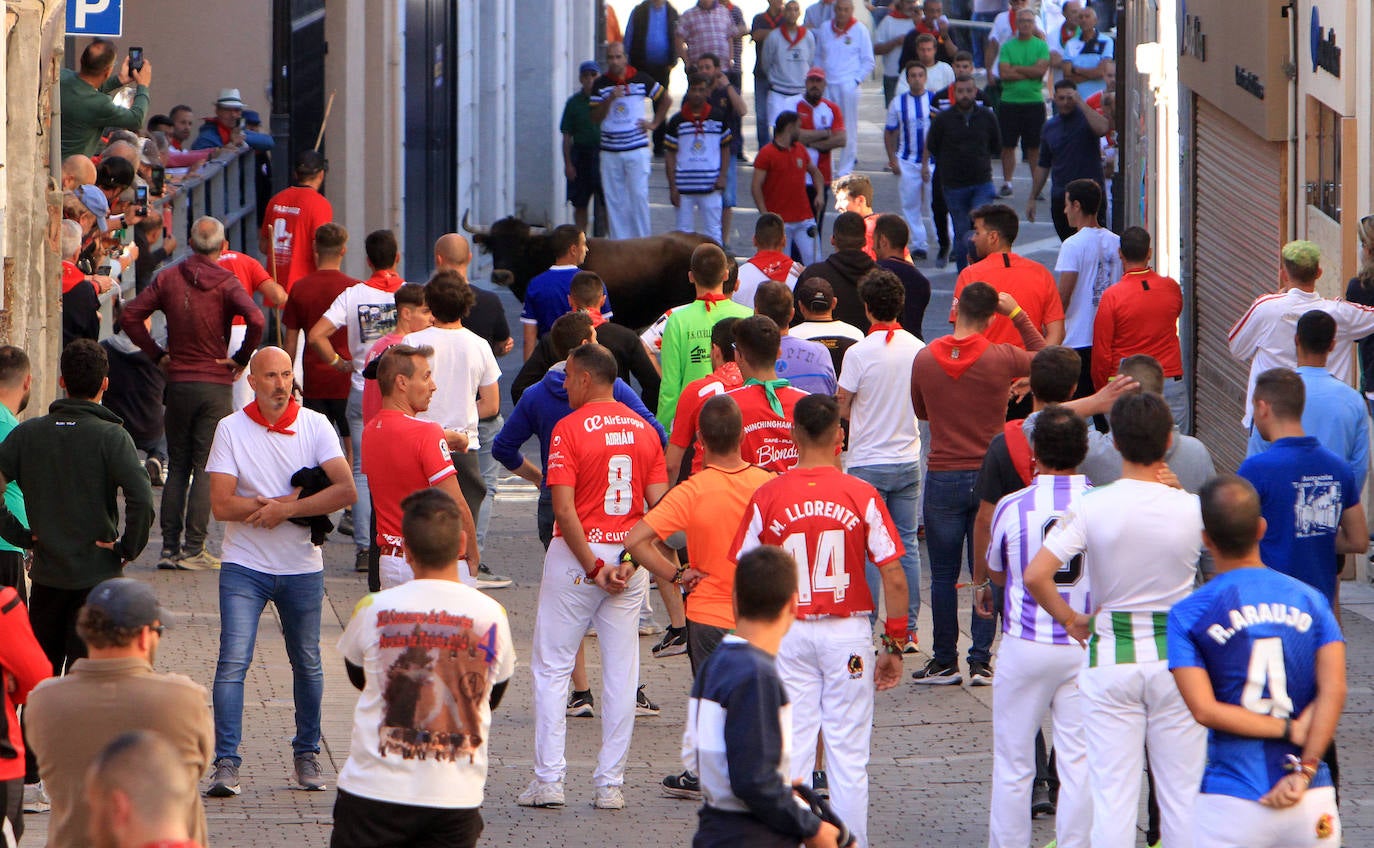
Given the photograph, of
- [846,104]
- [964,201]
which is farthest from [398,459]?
[846,104]

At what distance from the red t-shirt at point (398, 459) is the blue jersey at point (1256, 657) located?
3681 mm

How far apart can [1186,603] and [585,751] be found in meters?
3.92

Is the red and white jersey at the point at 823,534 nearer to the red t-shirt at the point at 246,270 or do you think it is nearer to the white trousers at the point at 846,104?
the red t-shirt at the point at 246,270

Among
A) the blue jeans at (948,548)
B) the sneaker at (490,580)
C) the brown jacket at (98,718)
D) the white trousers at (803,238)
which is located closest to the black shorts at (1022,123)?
the white trousers at (803,238)

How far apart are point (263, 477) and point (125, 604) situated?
2810 millimetres

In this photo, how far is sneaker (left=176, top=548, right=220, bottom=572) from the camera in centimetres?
1194

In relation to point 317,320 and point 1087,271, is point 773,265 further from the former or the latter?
point 317,320

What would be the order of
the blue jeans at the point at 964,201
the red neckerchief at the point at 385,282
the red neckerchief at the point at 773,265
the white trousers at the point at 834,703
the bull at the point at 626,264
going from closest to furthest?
the white trousers at the point at 834,703 → the red neckerchief at the point at 385,282 → the red neckerchief at the point at 773,265 → the bull at the point at 626,264 → the blue jeans at the point at 964,201

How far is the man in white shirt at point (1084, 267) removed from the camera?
1229cm

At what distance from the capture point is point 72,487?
784cm

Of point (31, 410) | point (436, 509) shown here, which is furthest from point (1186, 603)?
point (31, 410)

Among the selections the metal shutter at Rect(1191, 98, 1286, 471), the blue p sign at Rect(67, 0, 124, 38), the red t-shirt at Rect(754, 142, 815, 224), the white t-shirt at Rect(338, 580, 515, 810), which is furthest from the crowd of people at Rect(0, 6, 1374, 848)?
the red t-shirt at Rect(754, 142, 815, 224)

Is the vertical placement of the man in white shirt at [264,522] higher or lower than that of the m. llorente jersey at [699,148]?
lower

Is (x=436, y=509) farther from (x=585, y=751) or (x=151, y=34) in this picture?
(x=151, y=34)
